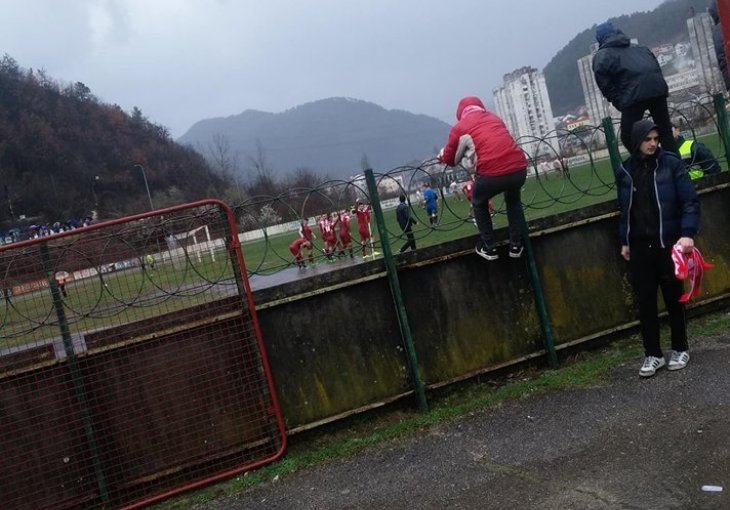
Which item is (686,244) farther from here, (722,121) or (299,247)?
(299,247)

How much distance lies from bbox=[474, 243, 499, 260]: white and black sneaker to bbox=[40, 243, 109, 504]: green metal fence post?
10.7 ft

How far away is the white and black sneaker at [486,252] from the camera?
5625 mm

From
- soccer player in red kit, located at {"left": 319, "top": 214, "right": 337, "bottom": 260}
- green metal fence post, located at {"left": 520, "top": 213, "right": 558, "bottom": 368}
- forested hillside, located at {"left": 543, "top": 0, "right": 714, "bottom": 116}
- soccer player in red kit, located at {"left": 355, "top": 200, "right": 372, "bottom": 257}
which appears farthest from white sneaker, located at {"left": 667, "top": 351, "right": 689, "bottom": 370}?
forested hillside, located at {"left": 543, "top": 0, "right": 714, "bottom": 116}

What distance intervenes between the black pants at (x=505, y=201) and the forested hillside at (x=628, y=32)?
10239cm

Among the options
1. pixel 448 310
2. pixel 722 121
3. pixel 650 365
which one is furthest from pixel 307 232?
pixel 722 121

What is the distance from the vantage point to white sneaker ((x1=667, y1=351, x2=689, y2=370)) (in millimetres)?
5184

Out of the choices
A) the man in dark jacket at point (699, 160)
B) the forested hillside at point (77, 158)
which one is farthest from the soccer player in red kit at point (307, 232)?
the forested hillside at point (77, 158)

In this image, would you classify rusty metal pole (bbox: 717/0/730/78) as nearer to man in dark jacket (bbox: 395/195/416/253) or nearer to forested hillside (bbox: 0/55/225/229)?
man in dark jacket (bbox: 395/195/416/253)

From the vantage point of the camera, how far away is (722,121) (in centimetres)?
663

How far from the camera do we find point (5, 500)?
4.63 m


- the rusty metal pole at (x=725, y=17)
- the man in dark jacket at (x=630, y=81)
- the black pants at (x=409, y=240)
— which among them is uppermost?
the rusty metal pole at (x=725, y=17)

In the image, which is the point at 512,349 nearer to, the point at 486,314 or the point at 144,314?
the point at 486,314

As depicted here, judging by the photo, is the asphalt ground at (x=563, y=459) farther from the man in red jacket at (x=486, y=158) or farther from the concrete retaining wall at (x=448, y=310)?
the man in red jacket at (x=486, y=158)

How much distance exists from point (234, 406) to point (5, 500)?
5.47 feet
